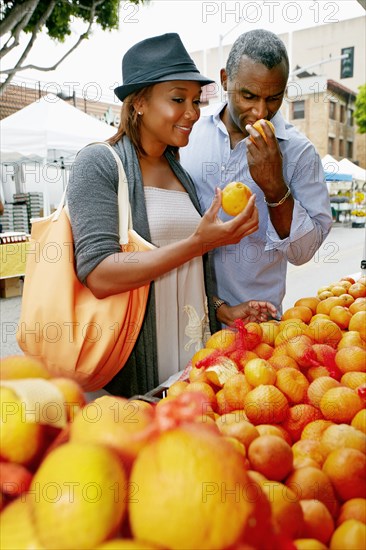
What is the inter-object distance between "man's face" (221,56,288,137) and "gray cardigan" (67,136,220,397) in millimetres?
581

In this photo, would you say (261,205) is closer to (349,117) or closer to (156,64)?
(156,64)

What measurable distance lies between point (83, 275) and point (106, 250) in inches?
4.7

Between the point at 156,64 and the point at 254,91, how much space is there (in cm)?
48

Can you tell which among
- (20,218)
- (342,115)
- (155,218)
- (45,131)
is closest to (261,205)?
(155,218)

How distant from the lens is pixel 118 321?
5.58ft

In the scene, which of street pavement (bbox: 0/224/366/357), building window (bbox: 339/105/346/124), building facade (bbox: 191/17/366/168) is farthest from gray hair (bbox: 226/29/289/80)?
building window (bbox: 339/105/346/124)

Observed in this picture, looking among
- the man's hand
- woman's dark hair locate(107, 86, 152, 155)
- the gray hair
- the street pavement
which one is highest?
the gray hair

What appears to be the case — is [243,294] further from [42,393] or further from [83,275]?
[42,393]

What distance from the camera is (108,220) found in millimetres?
1643

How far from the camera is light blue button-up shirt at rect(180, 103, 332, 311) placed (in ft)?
7.16

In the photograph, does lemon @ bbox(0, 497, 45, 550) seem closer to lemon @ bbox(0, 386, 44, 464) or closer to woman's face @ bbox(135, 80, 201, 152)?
lemon @ bbox(0, 386, 44, 464)

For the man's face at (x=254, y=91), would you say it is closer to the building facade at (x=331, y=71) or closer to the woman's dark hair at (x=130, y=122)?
the woman's dark hair at (x=130, y=122)

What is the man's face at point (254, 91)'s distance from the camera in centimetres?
203

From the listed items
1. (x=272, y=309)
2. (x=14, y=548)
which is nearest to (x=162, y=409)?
(x=14, y=548)
